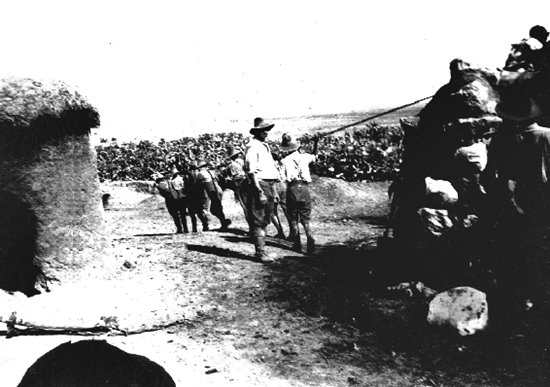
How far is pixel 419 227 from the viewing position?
6.05 metres

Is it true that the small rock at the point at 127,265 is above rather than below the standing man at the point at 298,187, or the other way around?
below

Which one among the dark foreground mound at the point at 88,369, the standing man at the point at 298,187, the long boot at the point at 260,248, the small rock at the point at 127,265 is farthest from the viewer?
the standing man at the point at 298,187

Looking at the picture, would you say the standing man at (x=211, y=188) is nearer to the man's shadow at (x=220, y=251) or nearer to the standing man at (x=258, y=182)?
the man's shadow at (x=220, y=251)

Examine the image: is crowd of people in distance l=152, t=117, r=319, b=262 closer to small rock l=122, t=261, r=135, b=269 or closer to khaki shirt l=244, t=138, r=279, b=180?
khaki shirt l=244, t=138, r=279, b=180

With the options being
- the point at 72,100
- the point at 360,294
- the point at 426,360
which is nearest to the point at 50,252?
the point at 72,100

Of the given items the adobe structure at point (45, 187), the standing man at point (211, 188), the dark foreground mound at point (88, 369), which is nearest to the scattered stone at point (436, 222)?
the adobe structure at point (45, 187)

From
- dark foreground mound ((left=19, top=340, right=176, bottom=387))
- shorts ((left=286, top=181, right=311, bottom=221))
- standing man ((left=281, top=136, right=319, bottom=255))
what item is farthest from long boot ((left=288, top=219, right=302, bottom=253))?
dark foreground mound ((left=19, top=340, right=176, bottom=387))

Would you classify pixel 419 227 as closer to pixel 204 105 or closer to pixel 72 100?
pixel 72 100

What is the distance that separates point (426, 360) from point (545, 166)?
208 cm

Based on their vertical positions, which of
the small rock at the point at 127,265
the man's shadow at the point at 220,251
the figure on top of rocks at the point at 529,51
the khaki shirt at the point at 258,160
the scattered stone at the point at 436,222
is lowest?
the man's shadow at the point at 220,251

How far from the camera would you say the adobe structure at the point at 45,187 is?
530cm

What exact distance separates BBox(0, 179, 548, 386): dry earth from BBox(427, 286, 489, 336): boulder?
100 millimetres

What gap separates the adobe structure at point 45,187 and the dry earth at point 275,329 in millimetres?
506

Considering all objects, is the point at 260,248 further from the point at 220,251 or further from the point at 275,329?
the point at 275,329
